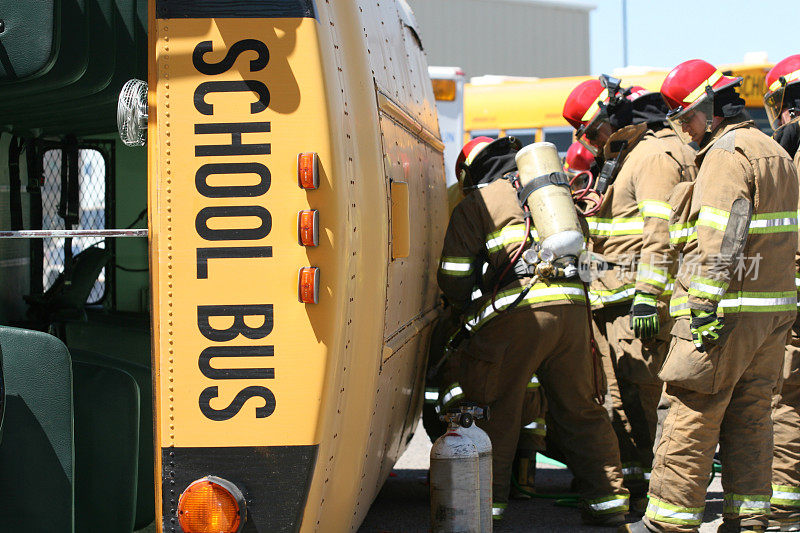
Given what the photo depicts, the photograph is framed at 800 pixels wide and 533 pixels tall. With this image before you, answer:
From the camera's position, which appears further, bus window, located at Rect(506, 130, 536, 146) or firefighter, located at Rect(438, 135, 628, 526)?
bus window, located at Rect(506, 130, 536, 146)

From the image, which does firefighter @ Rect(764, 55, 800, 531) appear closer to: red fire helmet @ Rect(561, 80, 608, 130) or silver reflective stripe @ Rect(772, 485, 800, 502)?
silver reflective stripe @ Rect(772, 485, 800, 502)

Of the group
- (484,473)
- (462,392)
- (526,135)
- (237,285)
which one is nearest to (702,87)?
(462,392)

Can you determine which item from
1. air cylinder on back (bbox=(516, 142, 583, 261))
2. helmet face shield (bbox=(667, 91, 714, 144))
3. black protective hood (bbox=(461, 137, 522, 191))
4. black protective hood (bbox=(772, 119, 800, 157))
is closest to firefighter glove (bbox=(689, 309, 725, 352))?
air cylinder on back (bbox=(516, 142, 583, 261))

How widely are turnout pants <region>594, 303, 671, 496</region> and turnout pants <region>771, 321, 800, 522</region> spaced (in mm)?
711

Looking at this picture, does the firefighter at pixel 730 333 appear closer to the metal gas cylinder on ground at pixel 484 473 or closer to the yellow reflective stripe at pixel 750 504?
the yellow reflective stripe at pixel 750 504

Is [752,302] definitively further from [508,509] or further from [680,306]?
[508,509]

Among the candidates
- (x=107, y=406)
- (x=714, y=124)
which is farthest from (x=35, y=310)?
(x=714, y=124)

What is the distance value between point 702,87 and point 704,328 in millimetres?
1347

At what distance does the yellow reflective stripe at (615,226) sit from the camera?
18.8 feet

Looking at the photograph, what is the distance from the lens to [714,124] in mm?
4812

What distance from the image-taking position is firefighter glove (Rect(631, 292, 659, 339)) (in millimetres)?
5133

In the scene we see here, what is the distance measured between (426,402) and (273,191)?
325 centimetres

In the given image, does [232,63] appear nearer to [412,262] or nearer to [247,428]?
[247,428]

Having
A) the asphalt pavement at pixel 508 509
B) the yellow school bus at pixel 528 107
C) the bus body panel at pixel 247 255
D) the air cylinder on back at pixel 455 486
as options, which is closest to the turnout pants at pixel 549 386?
the asphalt pavement at pixel 508 509
